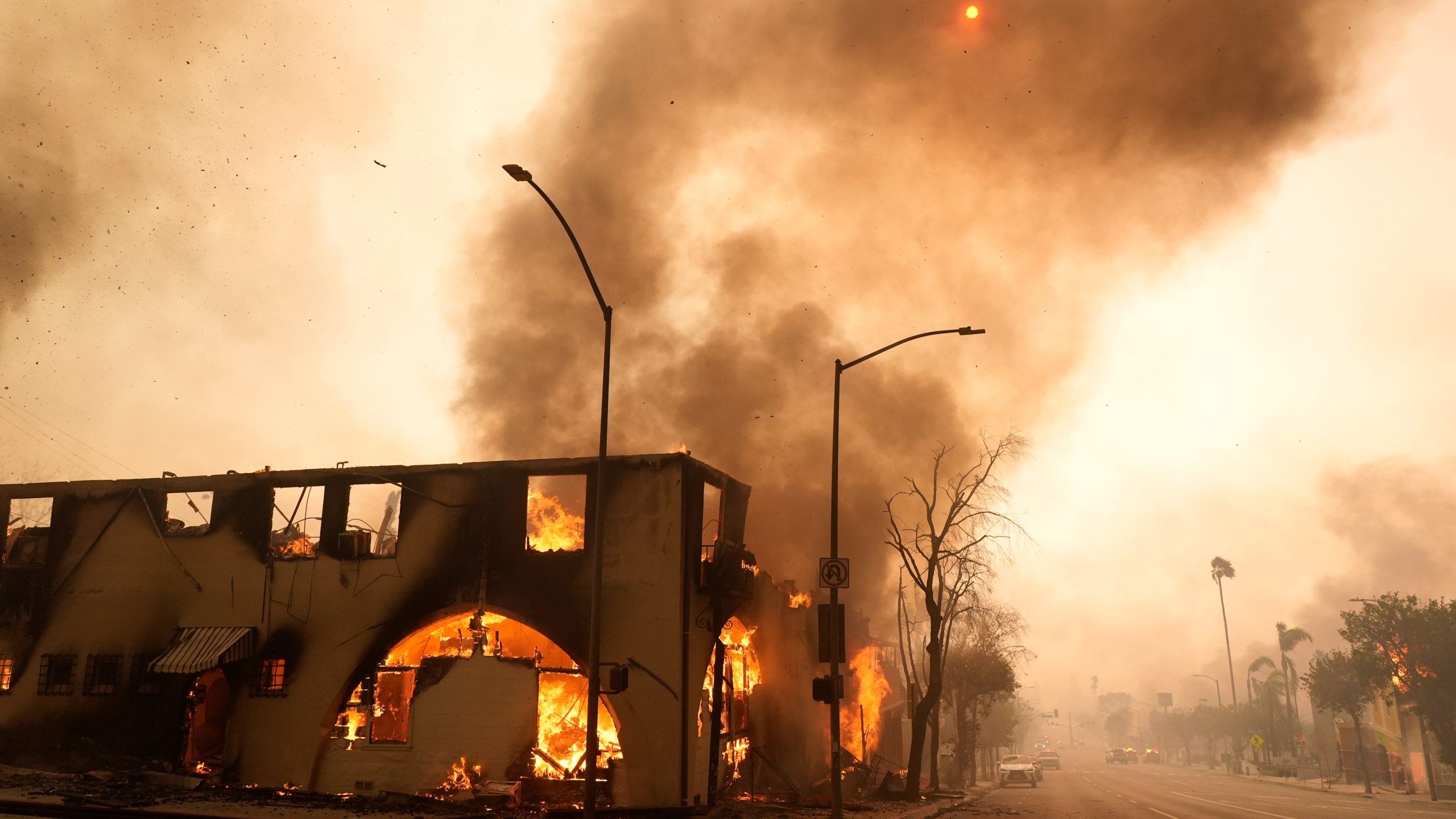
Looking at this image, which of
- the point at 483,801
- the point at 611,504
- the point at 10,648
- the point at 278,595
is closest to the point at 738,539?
the point at 611,504

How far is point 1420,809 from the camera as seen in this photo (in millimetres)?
30094

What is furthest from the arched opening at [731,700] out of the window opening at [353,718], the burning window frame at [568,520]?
the window opening at [353,718]

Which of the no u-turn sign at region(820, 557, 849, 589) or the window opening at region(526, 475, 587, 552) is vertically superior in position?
the window opening at region(526, 475, 587, 552)

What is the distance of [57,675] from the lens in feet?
81.1

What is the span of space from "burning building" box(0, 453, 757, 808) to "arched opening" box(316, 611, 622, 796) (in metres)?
0.05

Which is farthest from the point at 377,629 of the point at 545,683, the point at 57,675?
the point at 57,675

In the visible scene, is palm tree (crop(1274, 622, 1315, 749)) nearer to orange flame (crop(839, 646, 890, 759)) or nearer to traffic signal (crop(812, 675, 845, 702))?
orange flame (crop(839, 646, 890, 759))

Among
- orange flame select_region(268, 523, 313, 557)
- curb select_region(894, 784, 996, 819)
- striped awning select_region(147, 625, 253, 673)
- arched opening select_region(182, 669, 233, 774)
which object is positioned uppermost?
orange flame select_region(268, 523, 313, 557)

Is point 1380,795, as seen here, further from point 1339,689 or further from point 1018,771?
point 1339,689

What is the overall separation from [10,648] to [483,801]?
14807 mm

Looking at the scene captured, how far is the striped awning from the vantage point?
22922 mm

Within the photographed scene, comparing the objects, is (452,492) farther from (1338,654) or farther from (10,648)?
(1338,654)

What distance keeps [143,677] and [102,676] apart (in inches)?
49.6

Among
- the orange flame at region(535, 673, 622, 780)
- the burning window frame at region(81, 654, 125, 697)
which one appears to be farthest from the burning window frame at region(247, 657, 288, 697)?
the orange flame at region(535, 673, 622, 780)
